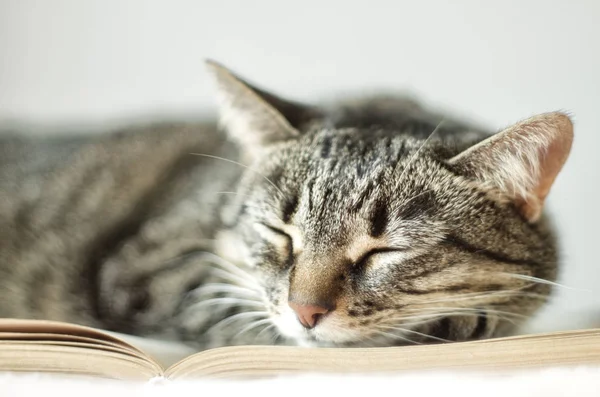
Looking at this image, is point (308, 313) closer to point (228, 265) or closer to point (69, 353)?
point (228, 265)

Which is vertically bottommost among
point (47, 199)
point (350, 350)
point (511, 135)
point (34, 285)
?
point (34, 285)

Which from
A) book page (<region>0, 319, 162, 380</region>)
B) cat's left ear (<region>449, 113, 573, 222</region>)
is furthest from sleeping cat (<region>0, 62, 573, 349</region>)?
book page (<region>0, 319, 162, 380</region>)

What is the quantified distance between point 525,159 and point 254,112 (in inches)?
16.2

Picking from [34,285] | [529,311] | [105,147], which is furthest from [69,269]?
[529,311]

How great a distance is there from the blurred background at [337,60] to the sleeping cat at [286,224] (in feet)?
0.18

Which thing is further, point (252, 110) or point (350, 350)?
point (252, 110)

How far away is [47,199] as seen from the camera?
3.80ft

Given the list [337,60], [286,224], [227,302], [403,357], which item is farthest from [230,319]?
[337,60]

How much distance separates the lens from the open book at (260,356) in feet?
2.41

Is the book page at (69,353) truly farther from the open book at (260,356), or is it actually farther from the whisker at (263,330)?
the whisker at (263,330)

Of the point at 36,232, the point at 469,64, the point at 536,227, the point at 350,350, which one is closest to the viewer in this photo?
the point at 350,350

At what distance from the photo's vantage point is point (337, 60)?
1.07 meters

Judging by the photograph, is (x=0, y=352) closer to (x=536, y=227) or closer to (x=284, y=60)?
(x=284, y=60)

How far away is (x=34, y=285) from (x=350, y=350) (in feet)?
2.12
